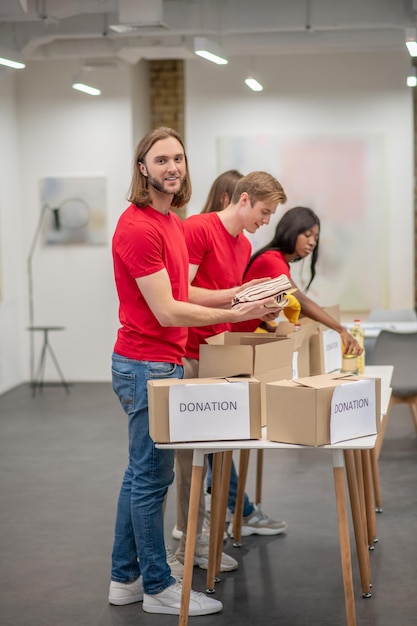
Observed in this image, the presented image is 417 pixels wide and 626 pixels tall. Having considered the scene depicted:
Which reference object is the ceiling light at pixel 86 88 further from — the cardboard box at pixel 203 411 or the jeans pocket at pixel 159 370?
the cardboard box at pixel 203 411

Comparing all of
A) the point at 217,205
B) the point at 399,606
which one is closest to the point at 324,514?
the point at 399,606

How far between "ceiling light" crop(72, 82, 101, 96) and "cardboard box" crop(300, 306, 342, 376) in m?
4.61

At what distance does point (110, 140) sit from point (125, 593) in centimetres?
617

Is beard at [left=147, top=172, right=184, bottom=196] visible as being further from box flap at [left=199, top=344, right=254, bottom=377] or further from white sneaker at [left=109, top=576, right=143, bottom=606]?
white sneaker at [left=109, top=576, right=143, bottom=606]

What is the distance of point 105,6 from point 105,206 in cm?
231

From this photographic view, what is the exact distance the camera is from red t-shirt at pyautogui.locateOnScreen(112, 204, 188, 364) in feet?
10.5

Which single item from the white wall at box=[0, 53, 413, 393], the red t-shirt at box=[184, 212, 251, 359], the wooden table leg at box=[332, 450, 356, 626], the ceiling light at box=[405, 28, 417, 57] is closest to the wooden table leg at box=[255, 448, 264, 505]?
the red t-shirt at box=[184, 212, 251, 359]

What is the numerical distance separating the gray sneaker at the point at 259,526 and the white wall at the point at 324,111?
16.4 ft

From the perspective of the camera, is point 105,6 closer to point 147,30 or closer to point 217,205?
point 147,30

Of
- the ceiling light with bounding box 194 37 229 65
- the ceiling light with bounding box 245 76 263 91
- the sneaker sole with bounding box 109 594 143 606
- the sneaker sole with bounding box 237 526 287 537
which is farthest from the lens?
the ceiling light with bounding box 245 76 263 91

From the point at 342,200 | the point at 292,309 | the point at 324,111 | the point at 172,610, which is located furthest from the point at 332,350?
the point at 324,111

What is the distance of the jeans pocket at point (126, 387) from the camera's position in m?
3.33

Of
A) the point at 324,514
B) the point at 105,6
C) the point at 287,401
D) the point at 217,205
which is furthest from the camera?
the point at 105,6

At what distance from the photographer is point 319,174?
910cm
